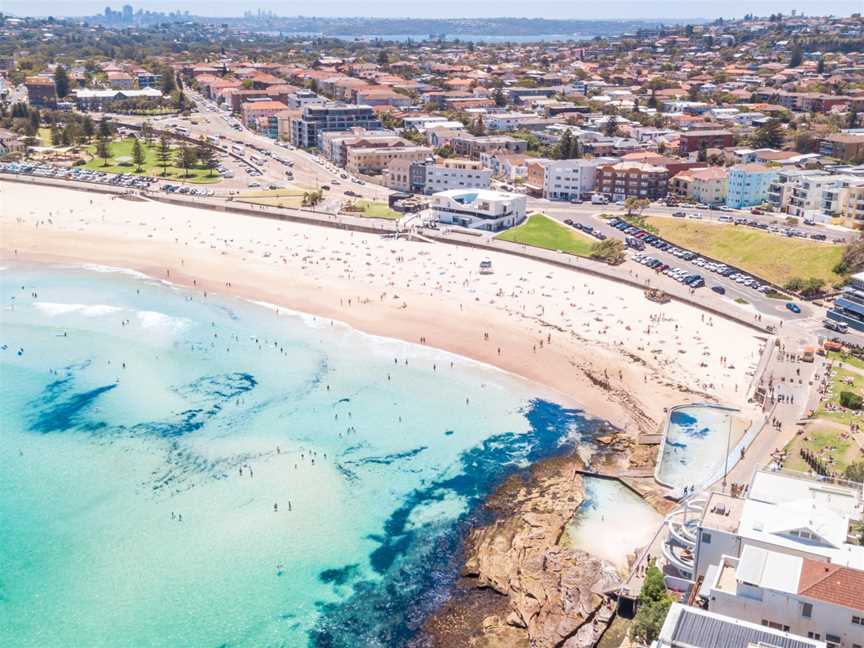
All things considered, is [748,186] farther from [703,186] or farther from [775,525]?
[775,525]

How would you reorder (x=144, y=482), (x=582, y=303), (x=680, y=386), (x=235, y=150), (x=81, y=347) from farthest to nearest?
(x=235, y=150) → (x=582, y=303) → (x=81, y=347) → (x=680, y=386) → (x=144, y=482)

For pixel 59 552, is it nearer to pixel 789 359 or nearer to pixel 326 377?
pixel 326 377

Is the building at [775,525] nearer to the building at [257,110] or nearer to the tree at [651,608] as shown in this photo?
the tree at [651,608]

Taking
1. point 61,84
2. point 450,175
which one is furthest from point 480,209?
point 61,84

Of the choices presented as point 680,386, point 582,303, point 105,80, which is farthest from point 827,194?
point 105,80

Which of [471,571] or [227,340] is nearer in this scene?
[471,571]

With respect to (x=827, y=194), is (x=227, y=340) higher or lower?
lower

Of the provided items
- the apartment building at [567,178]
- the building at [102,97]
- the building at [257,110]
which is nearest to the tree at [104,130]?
the building at [257,110]
